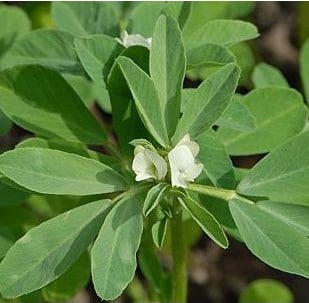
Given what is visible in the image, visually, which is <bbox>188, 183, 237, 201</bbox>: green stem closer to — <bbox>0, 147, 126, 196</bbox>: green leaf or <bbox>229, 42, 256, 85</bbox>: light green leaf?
<bbox>0, 147, 126, 196</bbox>: green leaf

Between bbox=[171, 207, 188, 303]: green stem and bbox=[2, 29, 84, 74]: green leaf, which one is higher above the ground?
bbox=[2, 29, 84, 74]: green leaf

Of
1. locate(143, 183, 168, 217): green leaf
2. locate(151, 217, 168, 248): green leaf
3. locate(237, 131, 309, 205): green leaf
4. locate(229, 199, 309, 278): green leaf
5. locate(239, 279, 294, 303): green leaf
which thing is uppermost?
locate(143, 183, 168, 217): green leaf

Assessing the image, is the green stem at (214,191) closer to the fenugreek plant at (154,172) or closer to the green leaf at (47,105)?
the fenugreek plant at (154,172)

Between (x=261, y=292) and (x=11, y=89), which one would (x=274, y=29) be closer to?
(x=261, y=292)

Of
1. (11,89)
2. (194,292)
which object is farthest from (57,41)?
(194,292)

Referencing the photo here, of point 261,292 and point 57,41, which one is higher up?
point 57,41

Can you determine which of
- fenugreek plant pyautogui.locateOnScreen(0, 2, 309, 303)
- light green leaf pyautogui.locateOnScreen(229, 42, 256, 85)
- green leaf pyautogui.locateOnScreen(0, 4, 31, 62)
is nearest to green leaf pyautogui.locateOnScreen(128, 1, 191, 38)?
fenugreek plant pyautogui.locateOnScreen(0, 2, 309, 303)

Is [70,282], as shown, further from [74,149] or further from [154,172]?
[154,172]
